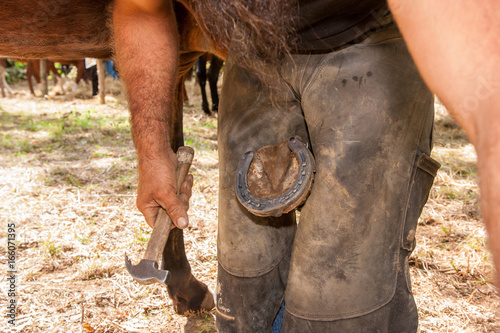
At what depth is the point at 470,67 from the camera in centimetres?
49

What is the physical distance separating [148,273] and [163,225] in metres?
0.18

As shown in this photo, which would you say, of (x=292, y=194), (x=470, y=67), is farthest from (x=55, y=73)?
(x=470, y=67)

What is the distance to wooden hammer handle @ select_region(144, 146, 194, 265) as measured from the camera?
129 centimetres

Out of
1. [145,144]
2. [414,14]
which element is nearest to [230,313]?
[145,144]

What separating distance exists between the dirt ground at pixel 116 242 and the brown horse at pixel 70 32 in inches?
32.2

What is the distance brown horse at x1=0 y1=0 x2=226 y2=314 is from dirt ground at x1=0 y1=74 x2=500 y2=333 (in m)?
0.82

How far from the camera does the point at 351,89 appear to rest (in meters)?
1.12

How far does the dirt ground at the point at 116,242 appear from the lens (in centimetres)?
200

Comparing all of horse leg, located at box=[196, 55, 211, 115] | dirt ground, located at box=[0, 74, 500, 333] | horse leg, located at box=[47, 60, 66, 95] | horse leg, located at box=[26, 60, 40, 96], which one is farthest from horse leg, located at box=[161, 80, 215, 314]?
horse leg, located at box=[47, 60, 66, 95]

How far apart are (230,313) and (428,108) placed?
2.69 ft

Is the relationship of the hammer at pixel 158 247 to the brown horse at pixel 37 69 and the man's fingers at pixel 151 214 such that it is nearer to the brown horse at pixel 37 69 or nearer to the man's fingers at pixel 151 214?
the man's fingers at pixel 151 214

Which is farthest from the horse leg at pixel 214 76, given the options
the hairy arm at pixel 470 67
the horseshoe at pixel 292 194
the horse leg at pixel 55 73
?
the hairy arm at pixel 470 67

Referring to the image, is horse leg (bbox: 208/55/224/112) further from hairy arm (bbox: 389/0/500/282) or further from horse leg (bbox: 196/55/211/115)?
hairy arm (bbox: 389/0/500/282)

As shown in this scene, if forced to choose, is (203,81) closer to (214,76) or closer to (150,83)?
(214,76)
